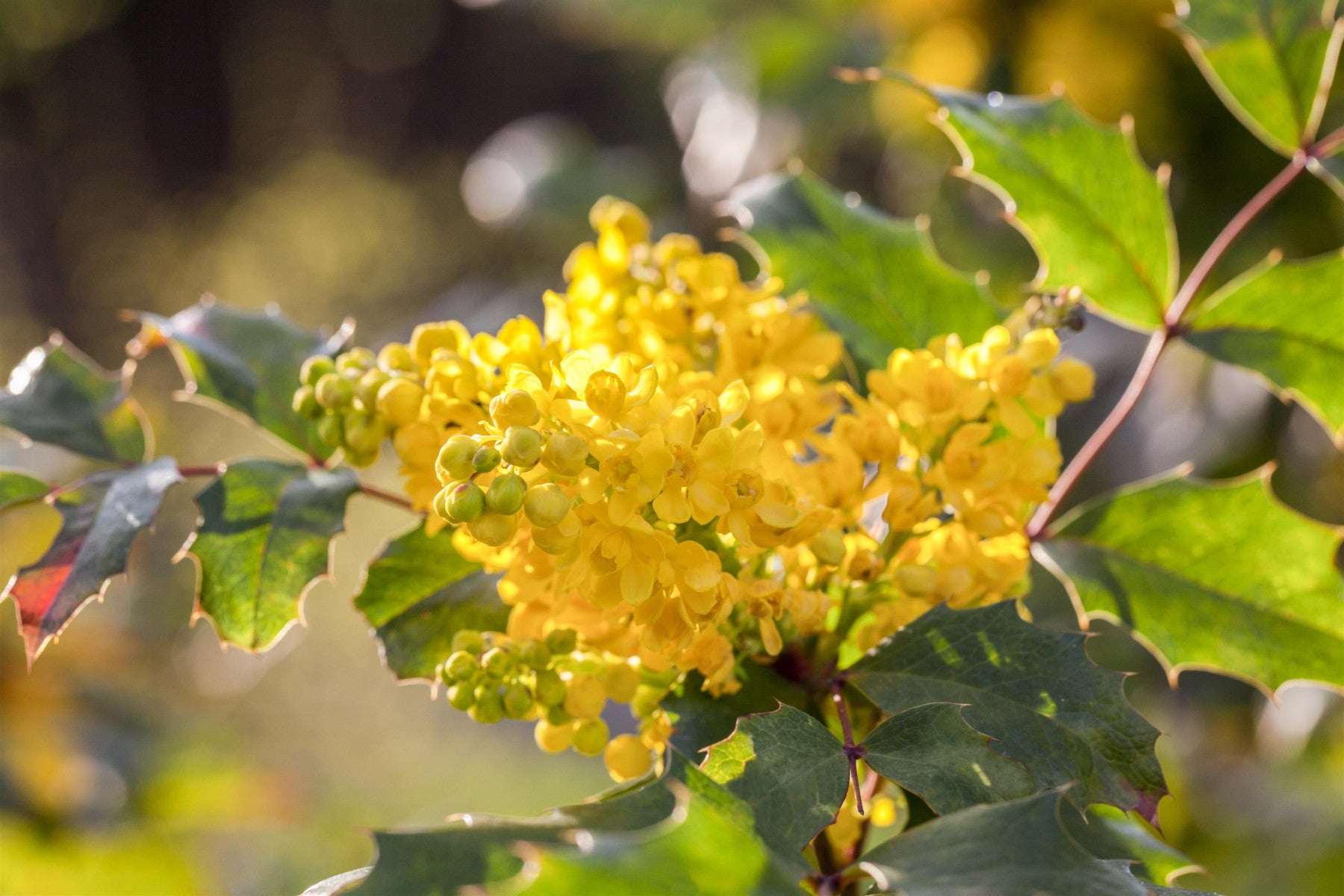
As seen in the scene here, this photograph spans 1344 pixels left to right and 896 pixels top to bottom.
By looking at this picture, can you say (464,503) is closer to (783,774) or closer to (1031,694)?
(783,774)

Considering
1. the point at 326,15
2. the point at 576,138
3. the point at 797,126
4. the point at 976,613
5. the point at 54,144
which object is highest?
the point at 976,613

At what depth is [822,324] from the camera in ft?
3.06

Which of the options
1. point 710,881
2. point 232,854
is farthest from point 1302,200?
point 232,854

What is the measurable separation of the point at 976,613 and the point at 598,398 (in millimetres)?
274

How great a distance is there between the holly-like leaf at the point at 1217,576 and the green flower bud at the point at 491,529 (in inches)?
19.7

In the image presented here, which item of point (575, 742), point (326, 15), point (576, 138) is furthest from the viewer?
point (326, 15)

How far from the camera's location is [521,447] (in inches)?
21.9

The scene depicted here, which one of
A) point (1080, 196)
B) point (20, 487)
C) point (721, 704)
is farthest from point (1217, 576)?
point (20, 487)

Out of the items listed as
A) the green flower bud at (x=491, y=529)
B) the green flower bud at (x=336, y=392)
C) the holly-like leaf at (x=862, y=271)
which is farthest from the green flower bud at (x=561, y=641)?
the holly-like leaf at (x=862, y=271)

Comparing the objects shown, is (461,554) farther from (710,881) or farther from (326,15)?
(326,15)

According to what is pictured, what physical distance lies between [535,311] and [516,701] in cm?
205

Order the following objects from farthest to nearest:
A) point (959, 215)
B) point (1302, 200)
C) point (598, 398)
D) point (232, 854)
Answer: point (959, 215)
point (1302, 200)
point (232, 854)
point (598, 398)

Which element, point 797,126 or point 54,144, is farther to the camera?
point 54,144

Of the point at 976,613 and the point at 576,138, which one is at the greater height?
the point at 976,613
